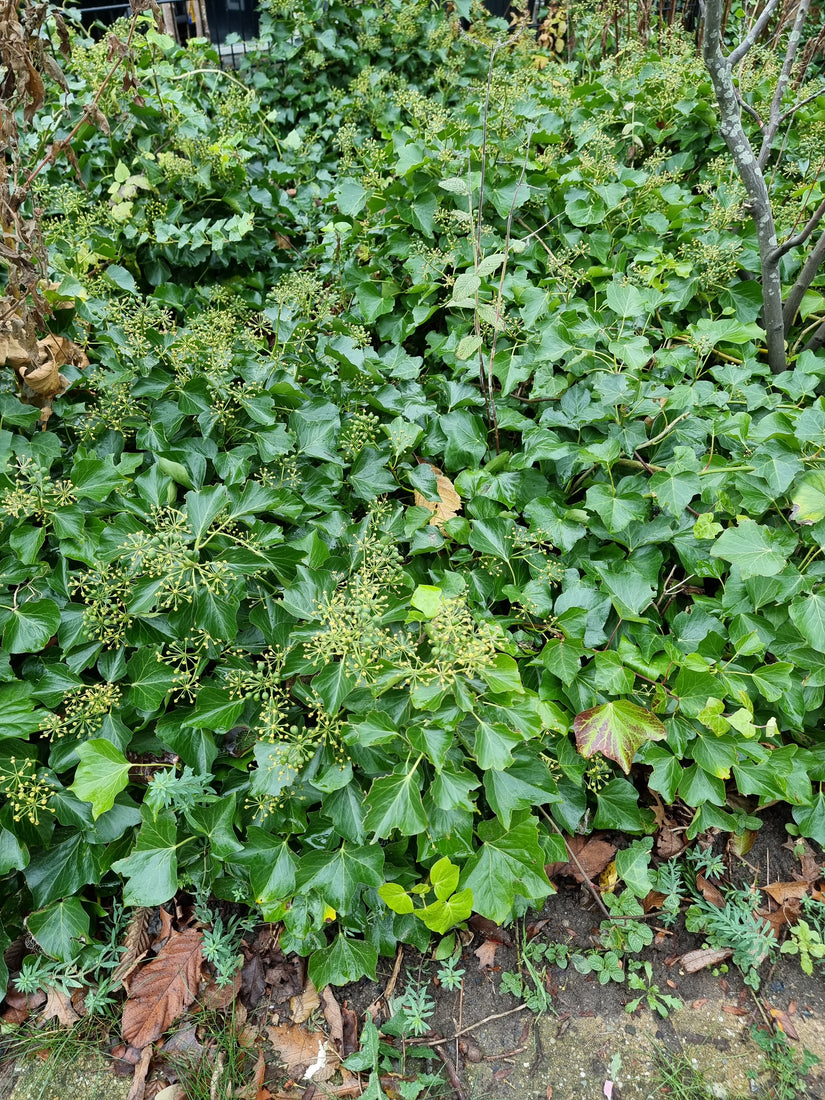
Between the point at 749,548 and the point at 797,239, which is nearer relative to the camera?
the point at 749,548

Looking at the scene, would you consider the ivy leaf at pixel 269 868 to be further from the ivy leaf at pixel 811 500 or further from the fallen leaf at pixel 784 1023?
the ivy leaf at pixel 811 500

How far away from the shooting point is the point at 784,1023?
1979mm

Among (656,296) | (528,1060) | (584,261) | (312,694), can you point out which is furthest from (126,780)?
(584,261)

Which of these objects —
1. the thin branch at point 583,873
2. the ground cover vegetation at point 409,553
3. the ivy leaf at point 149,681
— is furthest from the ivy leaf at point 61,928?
the thin branch at point 583,873

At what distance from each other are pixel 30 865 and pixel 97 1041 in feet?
1.75

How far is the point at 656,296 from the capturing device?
265 centimetres

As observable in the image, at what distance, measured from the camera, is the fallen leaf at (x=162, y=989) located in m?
1.92

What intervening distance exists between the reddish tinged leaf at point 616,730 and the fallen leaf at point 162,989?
1.31 meters

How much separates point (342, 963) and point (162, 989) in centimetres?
54

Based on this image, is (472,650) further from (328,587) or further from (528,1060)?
(528,1060)

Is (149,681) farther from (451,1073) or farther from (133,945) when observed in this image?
(451,1073)

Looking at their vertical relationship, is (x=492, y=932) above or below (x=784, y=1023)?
above

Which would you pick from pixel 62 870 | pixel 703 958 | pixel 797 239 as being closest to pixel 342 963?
pixel 62 870

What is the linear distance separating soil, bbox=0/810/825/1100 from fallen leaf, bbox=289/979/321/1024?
0.25 feet
